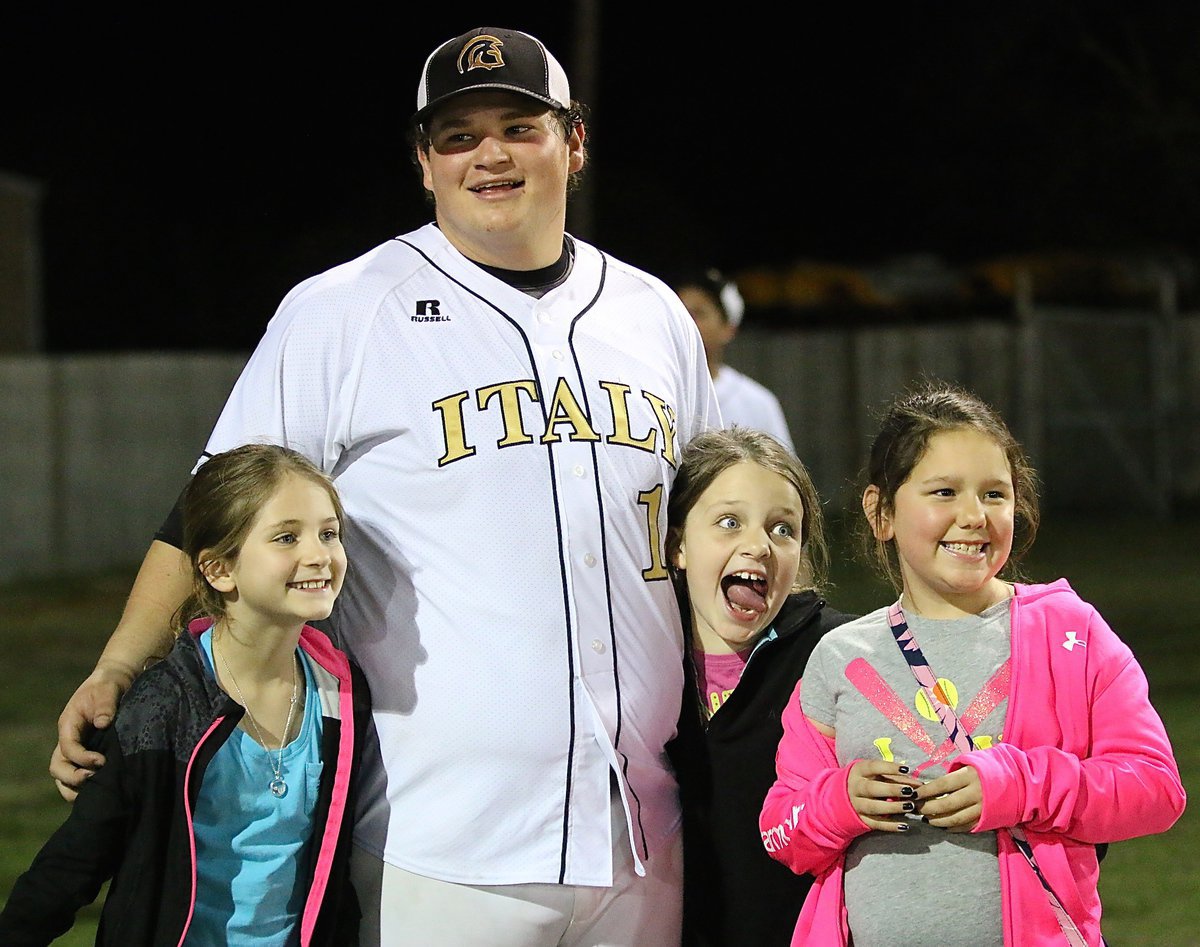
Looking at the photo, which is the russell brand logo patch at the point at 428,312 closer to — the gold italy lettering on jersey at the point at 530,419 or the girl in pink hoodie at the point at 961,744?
the gold italy lettering on jersey at the point at 530,419

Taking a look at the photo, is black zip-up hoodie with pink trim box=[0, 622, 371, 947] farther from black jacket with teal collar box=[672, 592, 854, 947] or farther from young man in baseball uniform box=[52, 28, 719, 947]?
black jacket with teal collar box=[672, 592, 854, 947]

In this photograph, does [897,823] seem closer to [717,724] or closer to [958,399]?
[717,724]

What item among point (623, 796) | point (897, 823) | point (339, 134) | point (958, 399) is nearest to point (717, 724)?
point (623, 796)

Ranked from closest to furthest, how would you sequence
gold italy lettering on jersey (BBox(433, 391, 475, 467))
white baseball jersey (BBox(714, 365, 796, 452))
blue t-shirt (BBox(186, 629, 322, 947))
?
1. blue t-shirt (BBox(186, 629, 322, 947))
2. gold italy lettering on jersey (BBox(433, 391, 475, 467))
3. white baseball jersey (BBox(714, 365, 796, 452))

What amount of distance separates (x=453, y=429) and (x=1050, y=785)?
1106 mm

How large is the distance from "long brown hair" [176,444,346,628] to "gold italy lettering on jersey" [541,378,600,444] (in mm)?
375

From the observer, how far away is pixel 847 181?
40656mm

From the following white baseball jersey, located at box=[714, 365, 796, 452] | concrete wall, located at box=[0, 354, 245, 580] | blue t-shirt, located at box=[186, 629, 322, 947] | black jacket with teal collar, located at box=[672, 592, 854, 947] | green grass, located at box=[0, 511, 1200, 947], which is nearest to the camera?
blue t-shirt, located at box=[186, 629, 322, 947]

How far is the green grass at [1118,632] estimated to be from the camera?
582 cm

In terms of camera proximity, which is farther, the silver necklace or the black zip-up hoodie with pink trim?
the silver necklace

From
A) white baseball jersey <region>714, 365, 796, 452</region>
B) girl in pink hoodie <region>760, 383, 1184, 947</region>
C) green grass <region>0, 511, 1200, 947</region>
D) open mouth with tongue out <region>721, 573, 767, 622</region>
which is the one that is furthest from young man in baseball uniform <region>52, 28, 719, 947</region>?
white baseball jersey <region>714, 365, 796, 452</region>

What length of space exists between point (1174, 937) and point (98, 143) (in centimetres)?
3472

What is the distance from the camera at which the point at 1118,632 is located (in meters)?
10.5

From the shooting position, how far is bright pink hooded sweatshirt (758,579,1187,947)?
2697 mm
